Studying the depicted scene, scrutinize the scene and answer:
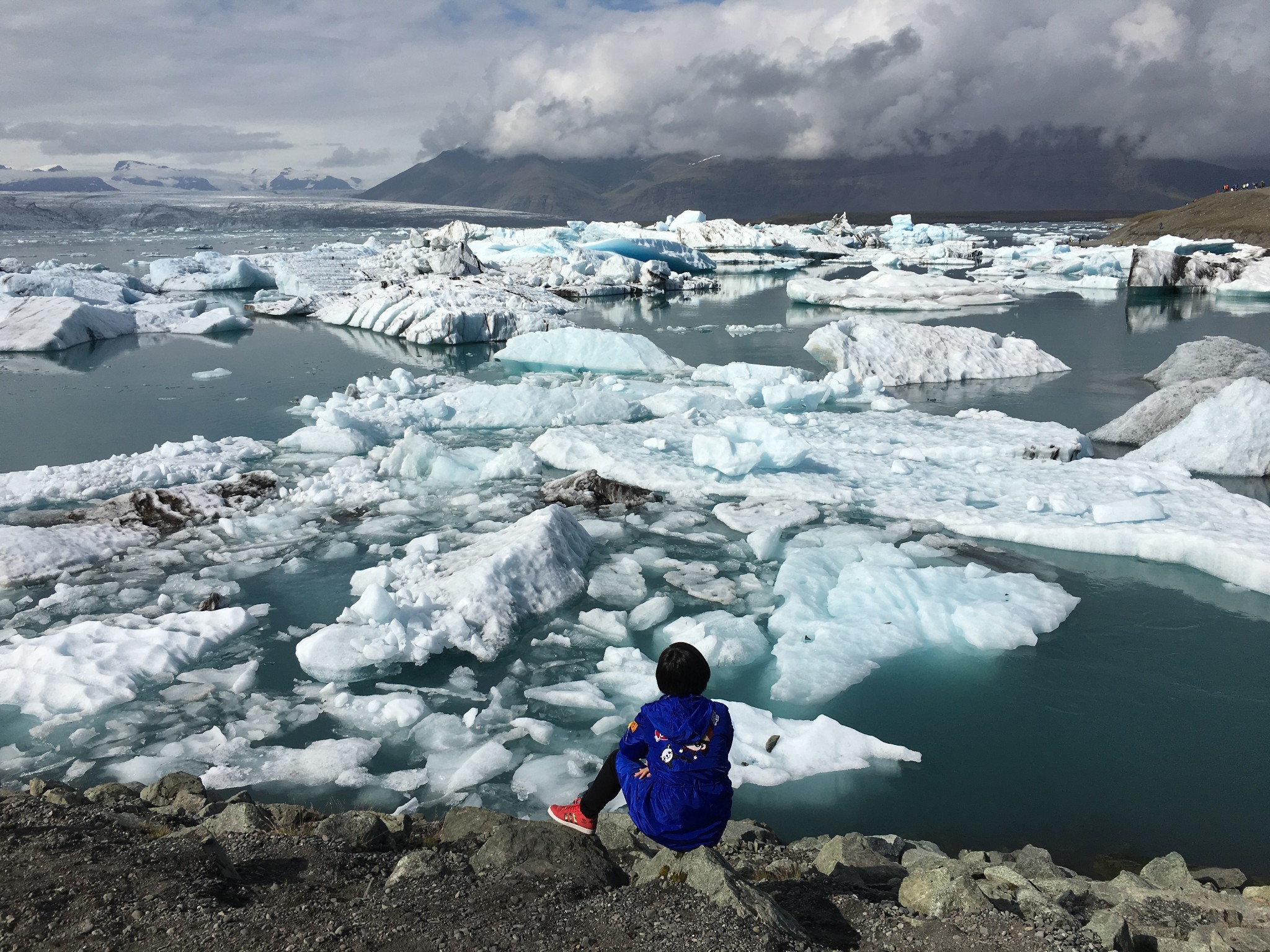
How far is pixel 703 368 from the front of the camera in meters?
12.7

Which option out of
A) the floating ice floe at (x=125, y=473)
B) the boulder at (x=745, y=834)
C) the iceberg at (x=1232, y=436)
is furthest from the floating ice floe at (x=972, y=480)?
the boulder at (x=745, y=834)

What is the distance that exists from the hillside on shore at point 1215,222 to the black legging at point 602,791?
146 ft

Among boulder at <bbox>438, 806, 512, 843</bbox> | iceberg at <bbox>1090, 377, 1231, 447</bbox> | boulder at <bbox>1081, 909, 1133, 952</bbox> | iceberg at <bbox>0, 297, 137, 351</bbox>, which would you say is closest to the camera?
boulder at <bbox>1081, 909, 1133, 952</bbox>

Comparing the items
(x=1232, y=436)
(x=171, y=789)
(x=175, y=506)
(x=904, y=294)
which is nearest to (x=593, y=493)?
(x=175, y=506)

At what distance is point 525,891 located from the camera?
246 centimetres

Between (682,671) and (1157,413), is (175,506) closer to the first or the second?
(682,671)

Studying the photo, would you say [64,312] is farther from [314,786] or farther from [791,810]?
[791,810]

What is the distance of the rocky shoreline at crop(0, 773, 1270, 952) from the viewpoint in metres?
2.16

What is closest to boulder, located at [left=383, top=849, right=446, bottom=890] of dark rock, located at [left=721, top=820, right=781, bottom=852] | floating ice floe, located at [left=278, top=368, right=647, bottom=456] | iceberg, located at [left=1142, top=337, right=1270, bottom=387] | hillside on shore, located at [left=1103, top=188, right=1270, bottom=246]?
dark rock, located at [left=721, top=820, right=781, bottom=852]

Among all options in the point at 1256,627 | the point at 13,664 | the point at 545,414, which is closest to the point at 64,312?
the point at 545,414

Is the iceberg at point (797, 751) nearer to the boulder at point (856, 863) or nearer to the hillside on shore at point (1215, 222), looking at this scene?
the boulder at point (856, 863)

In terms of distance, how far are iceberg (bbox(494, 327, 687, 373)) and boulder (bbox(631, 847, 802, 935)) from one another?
11.0 m

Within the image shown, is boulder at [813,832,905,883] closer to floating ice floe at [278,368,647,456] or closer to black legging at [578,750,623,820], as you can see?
black legging at [578,750,623,820]

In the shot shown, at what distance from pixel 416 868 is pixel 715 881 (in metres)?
0.94
